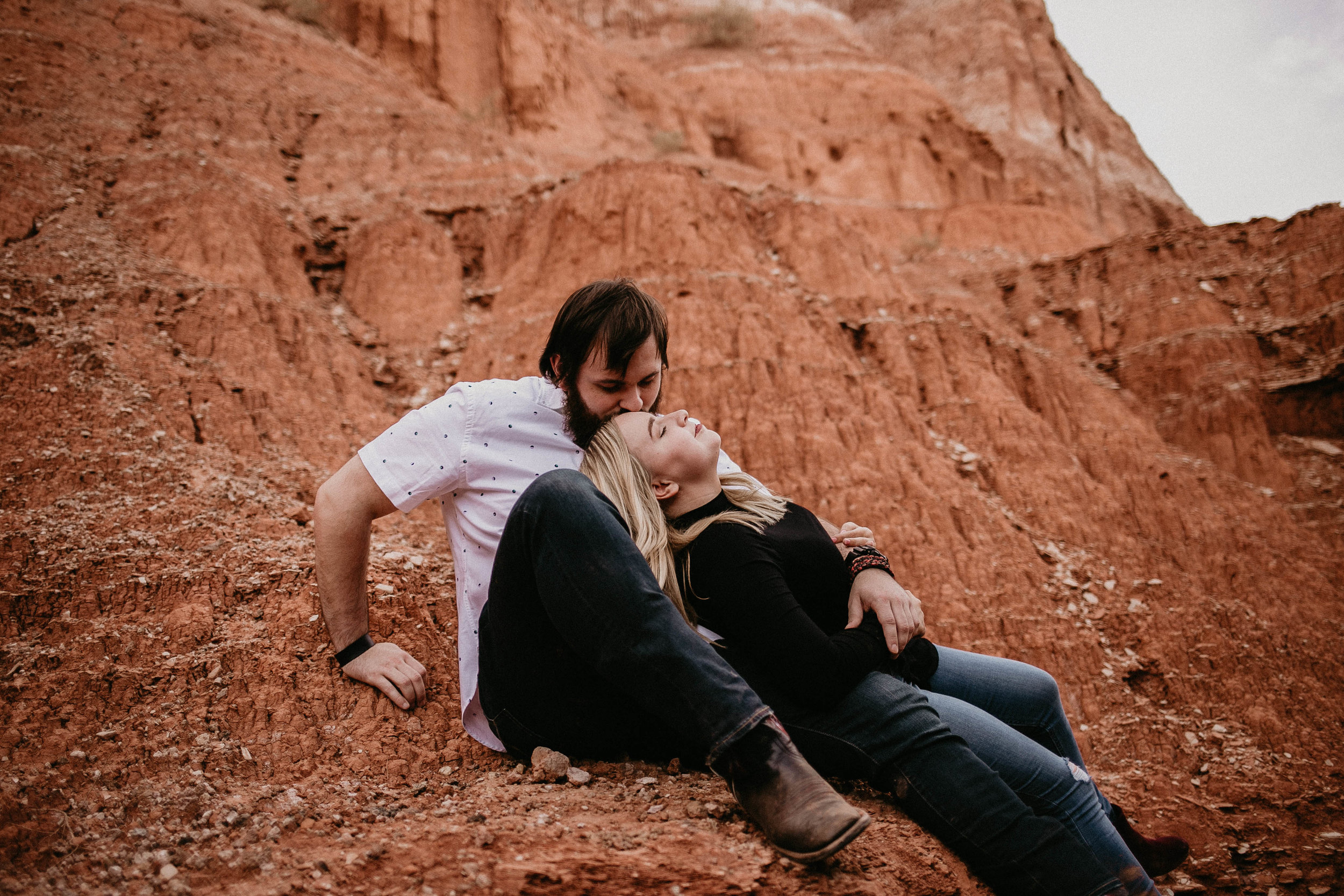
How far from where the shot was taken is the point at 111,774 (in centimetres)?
250

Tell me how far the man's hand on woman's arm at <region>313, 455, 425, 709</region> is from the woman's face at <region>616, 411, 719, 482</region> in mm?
996

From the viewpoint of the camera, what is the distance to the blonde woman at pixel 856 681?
2.42 meters

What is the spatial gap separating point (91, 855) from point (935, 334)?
10.5m

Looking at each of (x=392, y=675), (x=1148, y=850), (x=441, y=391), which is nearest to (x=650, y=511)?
(x=392, y=675)

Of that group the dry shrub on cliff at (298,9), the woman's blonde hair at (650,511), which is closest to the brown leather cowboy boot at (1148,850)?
the woman's blonde hair at (650,511)

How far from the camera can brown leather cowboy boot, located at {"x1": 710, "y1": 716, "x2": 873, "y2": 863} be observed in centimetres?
204

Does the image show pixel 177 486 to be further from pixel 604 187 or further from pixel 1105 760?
pixel 604 187

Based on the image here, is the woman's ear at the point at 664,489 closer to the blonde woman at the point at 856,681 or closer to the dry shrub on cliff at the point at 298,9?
the blonde woman at the point at 856,681

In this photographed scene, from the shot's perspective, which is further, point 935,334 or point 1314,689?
point 935,334

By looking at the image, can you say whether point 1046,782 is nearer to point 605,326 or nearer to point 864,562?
point 864,562

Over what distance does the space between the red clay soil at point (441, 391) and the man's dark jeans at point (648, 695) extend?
199mm

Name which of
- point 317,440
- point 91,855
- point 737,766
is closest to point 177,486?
point 317,440

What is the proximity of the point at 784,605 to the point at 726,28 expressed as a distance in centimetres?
3555

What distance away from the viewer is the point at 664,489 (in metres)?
2.94
